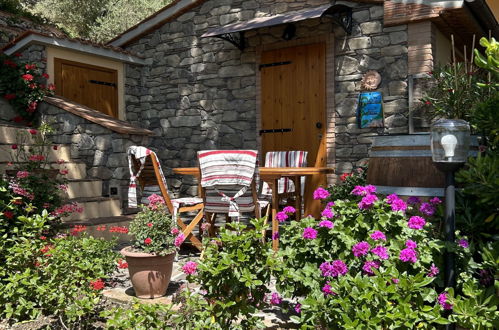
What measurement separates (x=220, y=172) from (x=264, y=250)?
4.95ft

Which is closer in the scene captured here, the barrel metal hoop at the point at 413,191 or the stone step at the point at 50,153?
the barrel metal hoop at the point at 413,191

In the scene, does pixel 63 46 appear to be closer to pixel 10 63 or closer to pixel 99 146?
pixel 10 63

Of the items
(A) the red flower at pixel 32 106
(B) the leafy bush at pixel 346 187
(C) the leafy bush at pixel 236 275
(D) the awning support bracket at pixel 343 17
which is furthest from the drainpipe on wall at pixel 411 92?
(A) the red flower at pixel 32 106

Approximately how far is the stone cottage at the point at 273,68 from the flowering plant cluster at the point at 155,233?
108 inches

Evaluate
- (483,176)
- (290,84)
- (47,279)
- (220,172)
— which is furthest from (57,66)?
(483,176)

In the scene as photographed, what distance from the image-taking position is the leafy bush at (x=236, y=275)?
6.75 feet

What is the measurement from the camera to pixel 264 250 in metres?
2.19

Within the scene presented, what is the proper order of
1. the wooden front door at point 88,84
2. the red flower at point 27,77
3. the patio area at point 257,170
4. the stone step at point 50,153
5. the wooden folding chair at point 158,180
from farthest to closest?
the wooden front door at point 88,84 < the red flower at point 27,77 < the stone step at point 50,153 < the wooden folding chair at point 158,180 < the patio area at point 257,170

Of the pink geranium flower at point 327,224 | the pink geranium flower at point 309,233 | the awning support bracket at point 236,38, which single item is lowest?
the pink geranium flower at point 309,233

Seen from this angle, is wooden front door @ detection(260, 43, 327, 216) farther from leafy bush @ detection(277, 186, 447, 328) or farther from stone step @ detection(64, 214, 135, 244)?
leafy bush @ detection(277, 186, 447, 328)

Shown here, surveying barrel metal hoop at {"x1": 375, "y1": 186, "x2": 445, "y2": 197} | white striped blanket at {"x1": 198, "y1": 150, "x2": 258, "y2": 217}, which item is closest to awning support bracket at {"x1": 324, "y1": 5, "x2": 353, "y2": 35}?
white striped blanket at {"x1": 198, "y1": 150, "x2": 258, "y2": 217}

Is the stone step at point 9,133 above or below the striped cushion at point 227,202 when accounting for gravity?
above

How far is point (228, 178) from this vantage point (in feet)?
11.8

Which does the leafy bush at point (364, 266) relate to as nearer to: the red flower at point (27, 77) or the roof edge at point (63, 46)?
the red flower at point (27, 77)
